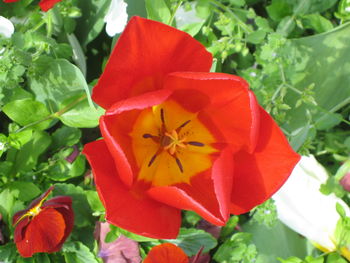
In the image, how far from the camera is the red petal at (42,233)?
0.69 meters

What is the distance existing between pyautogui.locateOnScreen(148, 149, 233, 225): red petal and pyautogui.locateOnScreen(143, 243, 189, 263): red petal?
82 millimetres

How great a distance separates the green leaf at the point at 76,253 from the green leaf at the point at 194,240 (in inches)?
5.3

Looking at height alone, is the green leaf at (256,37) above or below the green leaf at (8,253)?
above

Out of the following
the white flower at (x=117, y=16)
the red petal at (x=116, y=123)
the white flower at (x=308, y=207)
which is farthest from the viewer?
the white flower at (x=308, y=207)

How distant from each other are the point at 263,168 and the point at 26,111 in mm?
344

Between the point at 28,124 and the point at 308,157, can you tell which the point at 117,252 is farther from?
the point at 308,157

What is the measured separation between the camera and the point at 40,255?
0.80 metres

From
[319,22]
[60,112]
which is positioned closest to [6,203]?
[60,112]

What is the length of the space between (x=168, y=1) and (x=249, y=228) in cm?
44

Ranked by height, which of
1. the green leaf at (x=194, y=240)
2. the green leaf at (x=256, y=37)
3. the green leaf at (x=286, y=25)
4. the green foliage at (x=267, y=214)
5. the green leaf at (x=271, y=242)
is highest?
the green leaf at (x=256, y=37)

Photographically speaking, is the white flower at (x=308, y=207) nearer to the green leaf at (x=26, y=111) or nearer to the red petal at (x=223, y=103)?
the red petal at (x=223, y=103)

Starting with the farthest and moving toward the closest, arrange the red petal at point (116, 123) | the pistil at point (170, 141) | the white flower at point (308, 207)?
the white flower at point (308, 207)
the pistil at point (170, 141)
the red petal at point (116, 123)

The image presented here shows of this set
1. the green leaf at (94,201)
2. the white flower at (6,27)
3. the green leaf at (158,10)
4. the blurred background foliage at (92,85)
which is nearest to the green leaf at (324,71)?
the blurred background foliage at (92,85)

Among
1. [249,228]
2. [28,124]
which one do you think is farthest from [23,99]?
[249,228]
